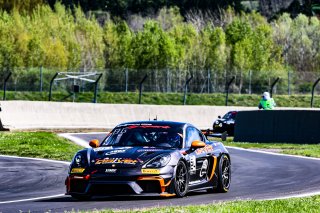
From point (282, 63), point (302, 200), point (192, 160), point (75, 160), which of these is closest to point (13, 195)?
point (75, 160)

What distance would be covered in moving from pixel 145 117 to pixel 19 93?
15084mm

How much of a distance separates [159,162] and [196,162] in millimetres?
1106

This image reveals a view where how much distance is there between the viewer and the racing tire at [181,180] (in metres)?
15.0

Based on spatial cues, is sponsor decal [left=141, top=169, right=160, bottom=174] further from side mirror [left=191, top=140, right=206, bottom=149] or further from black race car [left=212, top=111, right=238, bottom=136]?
black race car [left=212, top=111, right=238, bottom=136]

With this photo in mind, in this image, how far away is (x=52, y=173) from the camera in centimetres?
2044

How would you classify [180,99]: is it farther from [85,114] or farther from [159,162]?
[159,162]

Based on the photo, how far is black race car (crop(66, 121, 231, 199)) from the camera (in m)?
14.6

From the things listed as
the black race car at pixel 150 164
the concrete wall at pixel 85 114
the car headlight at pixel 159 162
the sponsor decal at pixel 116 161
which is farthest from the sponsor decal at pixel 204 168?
the concrete wall at pixel 85 114

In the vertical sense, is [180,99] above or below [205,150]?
below

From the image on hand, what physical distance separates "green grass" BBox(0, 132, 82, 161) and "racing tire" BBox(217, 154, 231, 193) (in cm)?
824

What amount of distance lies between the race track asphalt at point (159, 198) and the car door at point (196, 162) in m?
0.29

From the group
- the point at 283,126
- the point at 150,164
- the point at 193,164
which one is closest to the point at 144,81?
the point at 283,126

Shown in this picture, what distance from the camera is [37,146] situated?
92.0 ft

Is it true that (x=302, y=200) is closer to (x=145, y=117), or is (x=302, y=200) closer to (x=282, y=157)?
(x=282, y=157)
